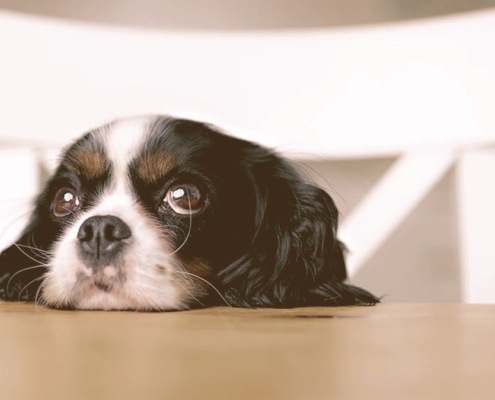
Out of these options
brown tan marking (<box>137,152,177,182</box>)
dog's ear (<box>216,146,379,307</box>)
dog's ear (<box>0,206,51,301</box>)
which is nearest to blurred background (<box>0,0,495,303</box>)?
dog's ear (<box>0,206,51,301</box>)

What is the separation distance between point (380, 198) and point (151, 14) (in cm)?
88

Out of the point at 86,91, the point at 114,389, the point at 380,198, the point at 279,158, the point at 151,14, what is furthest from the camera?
the point at 151,14

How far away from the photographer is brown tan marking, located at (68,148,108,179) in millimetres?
991

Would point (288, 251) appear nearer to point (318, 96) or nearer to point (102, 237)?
point (102, 237)

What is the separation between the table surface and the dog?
0.32m

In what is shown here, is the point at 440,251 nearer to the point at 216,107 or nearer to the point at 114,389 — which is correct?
the point at 216,107

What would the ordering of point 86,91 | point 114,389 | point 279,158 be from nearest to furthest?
1. point 114,389
2. point 279,158
3. point 86,91

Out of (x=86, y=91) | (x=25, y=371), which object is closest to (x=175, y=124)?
(x=25, y=371)

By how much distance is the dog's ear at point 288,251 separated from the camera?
95 centimetres

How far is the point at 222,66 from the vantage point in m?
1.90

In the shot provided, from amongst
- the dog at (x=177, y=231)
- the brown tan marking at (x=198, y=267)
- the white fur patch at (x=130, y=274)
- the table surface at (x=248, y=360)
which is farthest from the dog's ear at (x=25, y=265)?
the table surface at (x=248, y=360)

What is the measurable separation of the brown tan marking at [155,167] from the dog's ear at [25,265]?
7.2 inches

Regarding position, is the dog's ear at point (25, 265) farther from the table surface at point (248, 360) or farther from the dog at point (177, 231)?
the table surface at point (248, 360)

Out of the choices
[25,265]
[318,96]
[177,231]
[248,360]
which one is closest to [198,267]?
[177,231]
